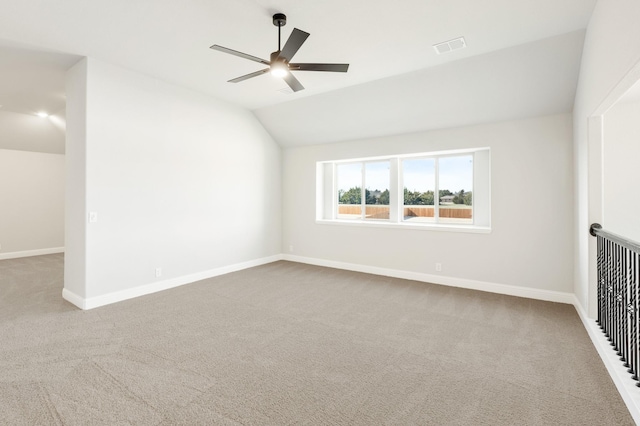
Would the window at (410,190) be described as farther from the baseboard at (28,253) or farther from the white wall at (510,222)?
the baseboard at (28,253)

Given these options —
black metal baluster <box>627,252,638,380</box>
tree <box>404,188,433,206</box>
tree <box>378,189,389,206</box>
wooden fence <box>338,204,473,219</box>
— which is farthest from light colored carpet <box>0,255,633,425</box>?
tree <box>378,189,389,206</box>

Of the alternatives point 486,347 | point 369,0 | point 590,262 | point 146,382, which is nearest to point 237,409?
point 146,382

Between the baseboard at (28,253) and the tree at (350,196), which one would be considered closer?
the tree at (350,196)

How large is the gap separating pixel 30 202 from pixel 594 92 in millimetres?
10140

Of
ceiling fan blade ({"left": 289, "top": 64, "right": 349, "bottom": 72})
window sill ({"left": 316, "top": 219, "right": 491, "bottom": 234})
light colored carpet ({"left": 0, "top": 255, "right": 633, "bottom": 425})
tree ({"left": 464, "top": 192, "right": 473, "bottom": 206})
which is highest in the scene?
ceiling fan blade ({"left": 289, "top": 64, "right": 349, "bottom": 72})

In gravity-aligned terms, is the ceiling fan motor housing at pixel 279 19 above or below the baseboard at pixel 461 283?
above

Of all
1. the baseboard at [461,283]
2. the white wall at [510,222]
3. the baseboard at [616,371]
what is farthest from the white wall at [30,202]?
the baseboard at [616,371]

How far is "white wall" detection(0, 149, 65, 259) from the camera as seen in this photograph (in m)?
6.74

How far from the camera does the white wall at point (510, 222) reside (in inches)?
160

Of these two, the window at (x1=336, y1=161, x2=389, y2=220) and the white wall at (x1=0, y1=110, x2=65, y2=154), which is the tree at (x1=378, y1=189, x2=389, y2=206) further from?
the white wall at (x1=0, y1=110, x2=65, y2=154)

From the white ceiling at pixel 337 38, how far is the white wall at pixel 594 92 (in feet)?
1.12

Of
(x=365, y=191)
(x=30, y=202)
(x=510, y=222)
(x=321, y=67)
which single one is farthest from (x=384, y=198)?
(x=30, y=202)

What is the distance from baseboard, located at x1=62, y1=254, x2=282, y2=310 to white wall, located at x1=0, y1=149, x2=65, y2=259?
14.3 ft

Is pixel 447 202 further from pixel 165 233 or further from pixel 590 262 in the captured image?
pixel 165 233
